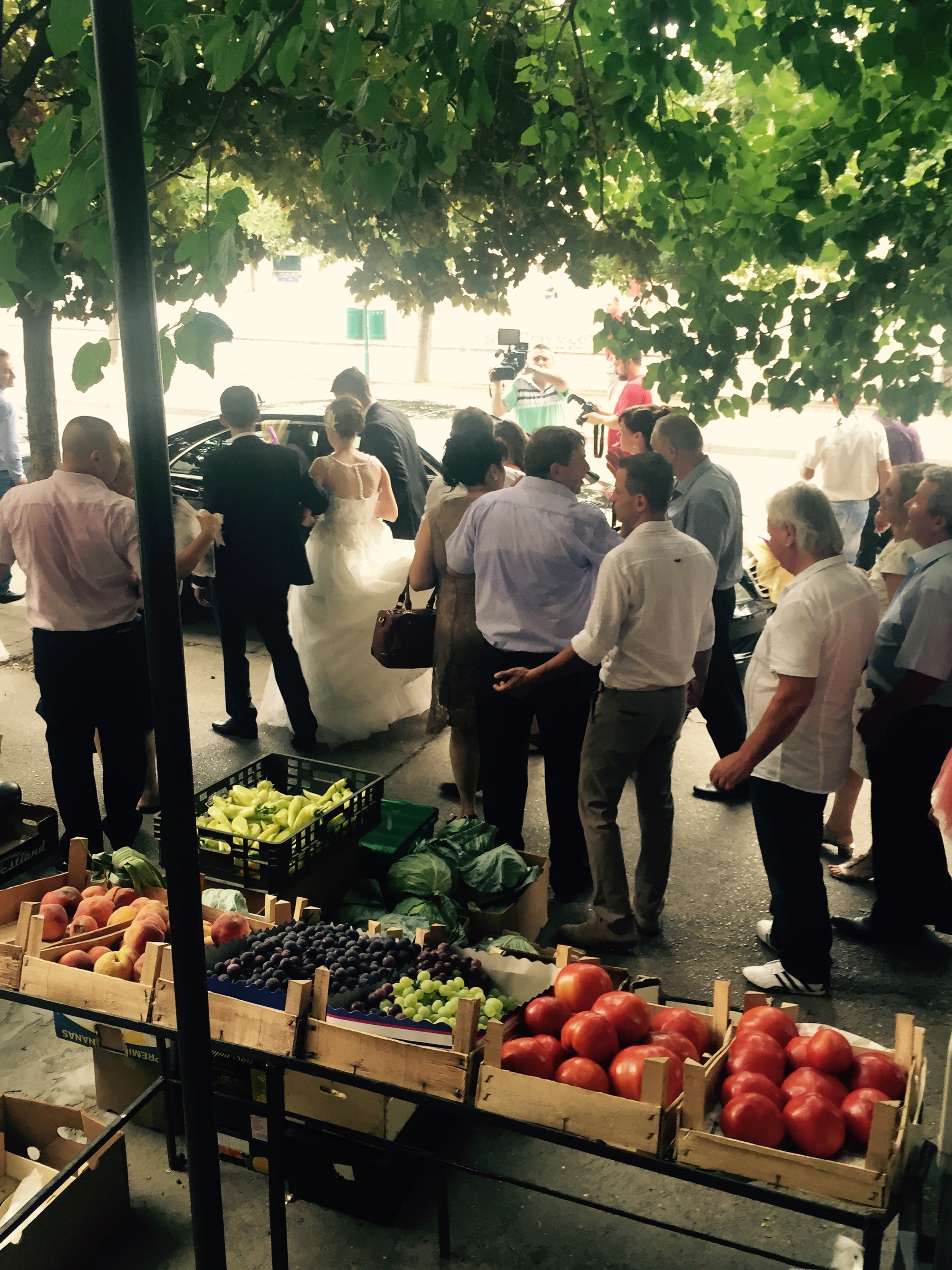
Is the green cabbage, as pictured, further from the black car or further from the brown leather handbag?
the black car

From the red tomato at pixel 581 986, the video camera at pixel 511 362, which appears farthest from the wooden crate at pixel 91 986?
the video camera at pixel 511 362

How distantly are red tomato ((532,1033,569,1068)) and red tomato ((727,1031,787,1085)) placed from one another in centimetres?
43

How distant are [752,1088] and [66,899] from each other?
2.32m

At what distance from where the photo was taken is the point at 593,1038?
109 inches

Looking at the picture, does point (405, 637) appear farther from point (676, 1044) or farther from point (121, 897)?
point (676, 1044)

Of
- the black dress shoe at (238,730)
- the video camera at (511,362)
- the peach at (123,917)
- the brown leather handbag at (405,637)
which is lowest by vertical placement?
the black dress shoe at (238,730)

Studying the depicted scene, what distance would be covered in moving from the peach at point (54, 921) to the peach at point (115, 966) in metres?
0.33

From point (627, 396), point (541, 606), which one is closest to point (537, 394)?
point (627, 396)

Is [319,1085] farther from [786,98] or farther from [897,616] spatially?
[786,98]

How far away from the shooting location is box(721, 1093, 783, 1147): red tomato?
2502mm

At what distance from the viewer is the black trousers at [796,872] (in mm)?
4043

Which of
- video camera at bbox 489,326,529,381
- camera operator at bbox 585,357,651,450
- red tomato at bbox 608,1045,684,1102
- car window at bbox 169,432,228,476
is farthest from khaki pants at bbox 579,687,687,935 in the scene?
video camera at bbox 489,326,529,381

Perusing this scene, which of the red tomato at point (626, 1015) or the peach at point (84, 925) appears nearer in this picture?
the red tomato at point (626, 1015)

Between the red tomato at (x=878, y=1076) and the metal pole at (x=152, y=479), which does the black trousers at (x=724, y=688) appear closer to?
the red tomato at (x=878, y=1076)
